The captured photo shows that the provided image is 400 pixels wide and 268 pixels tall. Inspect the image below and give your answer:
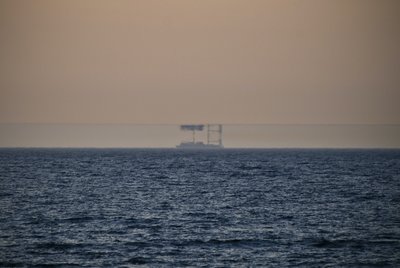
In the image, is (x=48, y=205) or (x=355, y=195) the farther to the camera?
(x=355, y=195)

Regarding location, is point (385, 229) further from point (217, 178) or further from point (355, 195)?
point (217, 178)

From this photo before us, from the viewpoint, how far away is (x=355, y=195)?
261 ft

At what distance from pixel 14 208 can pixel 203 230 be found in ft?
58.1

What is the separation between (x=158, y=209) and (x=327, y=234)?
16736mm

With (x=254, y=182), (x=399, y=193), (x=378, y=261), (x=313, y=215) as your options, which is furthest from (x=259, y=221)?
(x=254, y=182)

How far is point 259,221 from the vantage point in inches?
2306

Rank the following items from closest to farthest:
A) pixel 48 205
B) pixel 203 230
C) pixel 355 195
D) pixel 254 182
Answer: pixel 203 230 → pixel 48 205 → pixel 355 195 → pixel 254 182

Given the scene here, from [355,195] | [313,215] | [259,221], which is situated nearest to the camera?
[259,221]

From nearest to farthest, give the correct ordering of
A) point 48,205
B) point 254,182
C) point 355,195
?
1. point 48,205
2. point 355,195
3. point 254,182

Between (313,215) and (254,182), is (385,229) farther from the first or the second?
(254,182)

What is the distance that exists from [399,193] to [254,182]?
1982 cm

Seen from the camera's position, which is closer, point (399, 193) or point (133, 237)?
point (133, 237)

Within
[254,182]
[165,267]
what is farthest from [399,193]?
[165,267]

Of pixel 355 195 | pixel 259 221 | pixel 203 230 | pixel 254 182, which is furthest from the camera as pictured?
pixel 254 182
